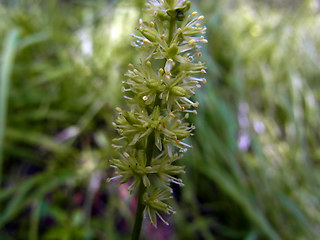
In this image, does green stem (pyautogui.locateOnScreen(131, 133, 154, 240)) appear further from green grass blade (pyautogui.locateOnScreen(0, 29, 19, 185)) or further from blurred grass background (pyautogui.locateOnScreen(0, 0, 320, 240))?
green grass blade (pyautogui.locateOnScreen(0, 29, 19, 185))

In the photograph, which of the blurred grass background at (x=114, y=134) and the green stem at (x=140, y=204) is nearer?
the green stem at (x=140, y=204)

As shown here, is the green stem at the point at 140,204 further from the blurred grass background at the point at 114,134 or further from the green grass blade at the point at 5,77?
the green grass blade at the point at 5,77

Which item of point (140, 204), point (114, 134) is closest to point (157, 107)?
point (140, 204)

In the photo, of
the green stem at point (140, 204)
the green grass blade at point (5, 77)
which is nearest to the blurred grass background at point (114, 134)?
the green grass blade at point (5, 77)

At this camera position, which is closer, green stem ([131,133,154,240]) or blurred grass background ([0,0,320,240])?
green stem ([131,133,154,240])

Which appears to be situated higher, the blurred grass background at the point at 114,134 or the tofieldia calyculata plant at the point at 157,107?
the tofieldia calyculata plant at the point at 157,107

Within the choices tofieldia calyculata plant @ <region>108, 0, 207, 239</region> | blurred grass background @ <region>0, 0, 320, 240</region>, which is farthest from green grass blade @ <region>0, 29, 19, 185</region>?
tofieldia calyculata plant @ <region>108, 0, 207, 239</region>

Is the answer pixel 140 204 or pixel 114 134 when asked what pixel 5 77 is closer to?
pixel 114 134

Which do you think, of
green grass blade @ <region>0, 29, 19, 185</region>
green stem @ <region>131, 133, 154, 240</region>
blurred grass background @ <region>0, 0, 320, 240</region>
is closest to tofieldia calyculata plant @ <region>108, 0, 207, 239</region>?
green stem @ <region>131, 133, 154, 240</region>

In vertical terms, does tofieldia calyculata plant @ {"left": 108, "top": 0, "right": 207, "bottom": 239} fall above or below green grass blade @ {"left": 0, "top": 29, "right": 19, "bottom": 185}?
above
